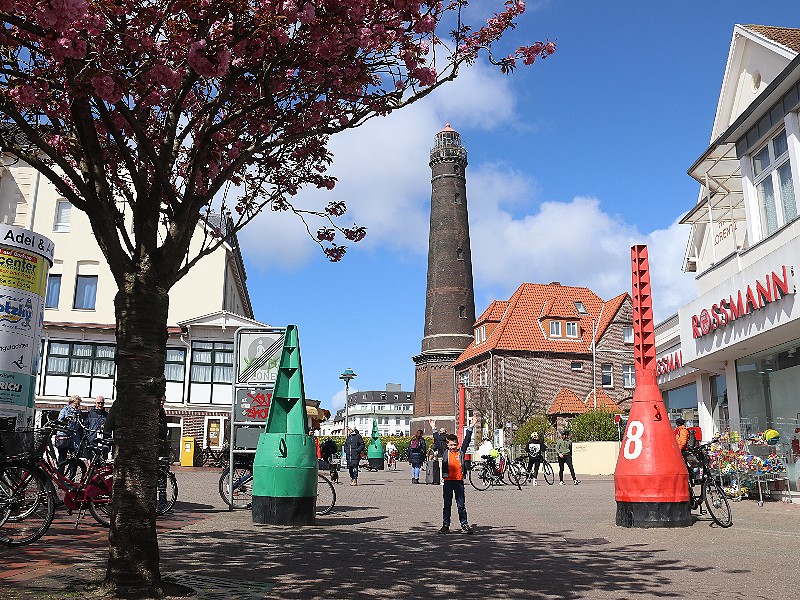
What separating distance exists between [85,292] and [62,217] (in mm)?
4073

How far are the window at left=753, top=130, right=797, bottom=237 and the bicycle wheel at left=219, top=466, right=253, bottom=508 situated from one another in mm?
12131

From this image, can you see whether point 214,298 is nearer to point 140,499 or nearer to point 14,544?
point 14,544

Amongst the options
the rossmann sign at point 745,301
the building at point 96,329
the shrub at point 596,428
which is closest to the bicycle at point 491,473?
the rossmann sign at point 745,301

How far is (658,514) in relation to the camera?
12.2 metres

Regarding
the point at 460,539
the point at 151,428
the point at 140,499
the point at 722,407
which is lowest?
the point at 460,539

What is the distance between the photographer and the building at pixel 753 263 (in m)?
16.3

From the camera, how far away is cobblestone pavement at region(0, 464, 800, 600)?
22.7 ft

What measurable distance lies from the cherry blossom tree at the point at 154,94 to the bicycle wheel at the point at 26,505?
3.27m

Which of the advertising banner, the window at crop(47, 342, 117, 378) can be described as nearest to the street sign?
the advertising banner

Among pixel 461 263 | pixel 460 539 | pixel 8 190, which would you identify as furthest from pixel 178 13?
pixel 461 263

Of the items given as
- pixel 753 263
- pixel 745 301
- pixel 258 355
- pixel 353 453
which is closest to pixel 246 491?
pixel 258 355

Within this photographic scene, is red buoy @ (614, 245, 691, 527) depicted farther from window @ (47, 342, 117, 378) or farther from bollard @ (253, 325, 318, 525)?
window @ (47, 342, 117, 378)

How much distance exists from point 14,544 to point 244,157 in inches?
200

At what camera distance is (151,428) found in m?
6.43
